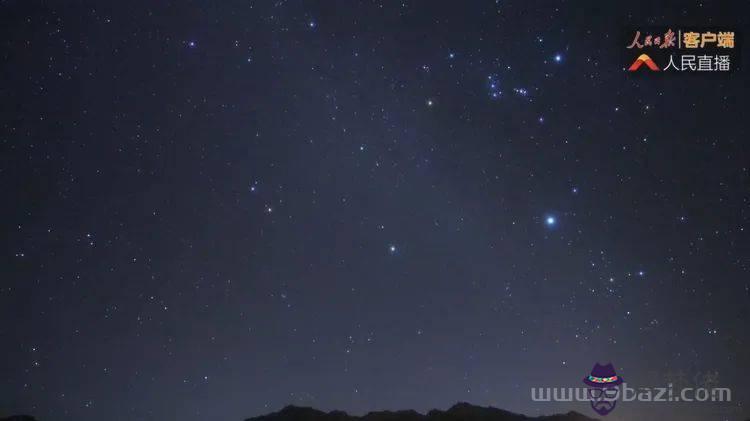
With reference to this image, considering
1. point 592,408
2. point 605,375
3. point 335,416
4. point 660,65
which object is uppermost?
point 660,65

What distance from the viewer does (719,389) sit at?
51.0 feet

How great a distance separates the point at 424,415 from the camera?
904 inches

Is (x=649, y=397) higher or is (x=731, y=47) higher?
(x=731, y=47)

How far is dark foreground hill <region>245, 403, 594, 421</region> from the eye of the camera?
72.9ft

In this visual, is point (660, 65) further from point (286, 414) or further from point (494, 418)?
point (286, 414)

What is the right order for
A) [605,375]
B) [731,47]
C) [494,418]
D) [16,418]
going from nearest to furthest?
[731,47] → [605,375] → [16,418] → [494,418]

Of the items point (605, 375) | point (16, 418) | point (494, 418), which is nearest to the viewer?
point (605, 375)

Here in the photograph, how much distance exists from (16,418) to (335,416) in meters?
13.3

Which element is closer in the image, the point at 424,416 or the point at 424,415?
the point at 424,416

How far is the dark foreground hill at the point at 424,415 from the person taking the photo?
22228 mm

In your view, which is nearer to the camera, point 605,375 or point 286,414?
point 605,375

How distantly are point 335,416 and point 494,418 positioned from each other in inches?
297

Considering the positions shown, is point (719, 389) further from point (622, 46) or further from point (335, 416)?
point (335, 416)

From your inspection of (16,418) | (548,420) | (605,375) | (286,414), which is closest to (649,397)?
(605,375)
